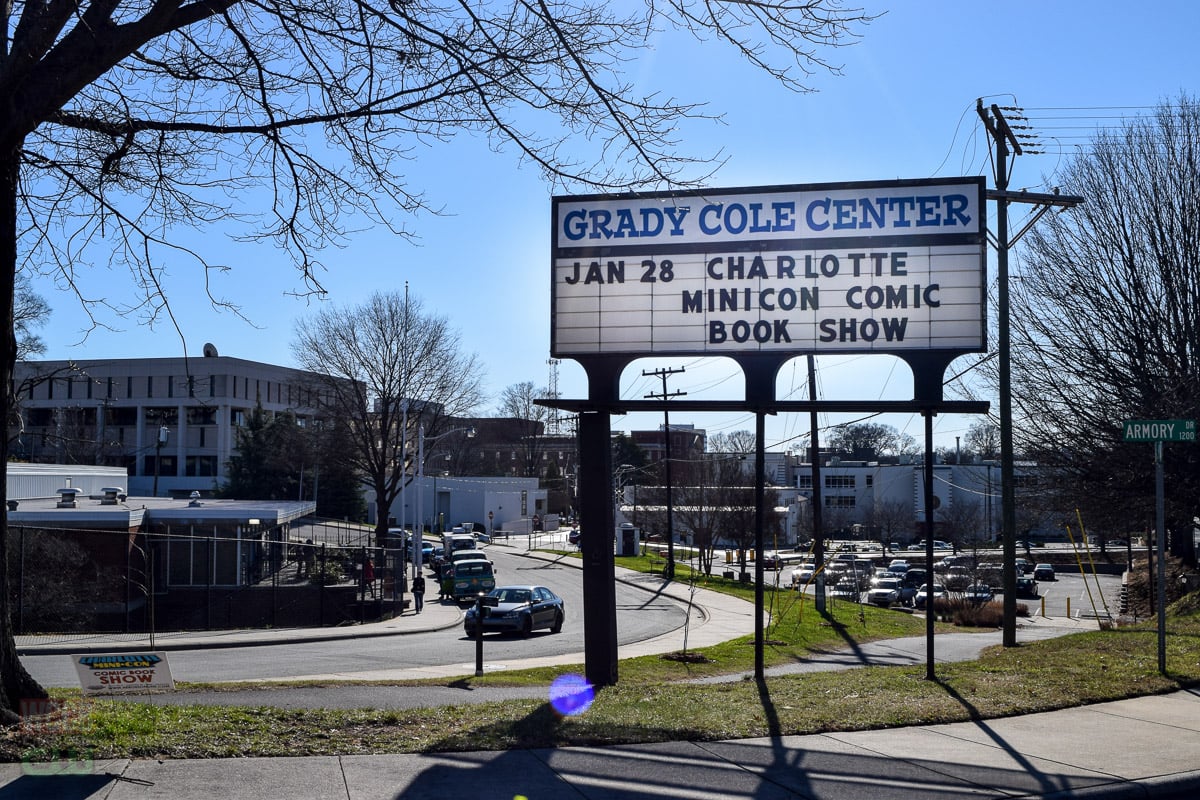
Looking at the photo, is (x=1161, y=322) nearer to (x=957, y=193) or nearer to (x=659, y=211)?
(x=957, y=193)

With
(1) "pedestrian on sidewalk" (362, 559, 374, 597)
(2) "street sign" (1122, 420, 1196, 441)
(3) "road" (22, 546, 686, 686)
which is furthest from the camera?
(1) "pedestrian on sidewalk" (362, 559, 374, 597)

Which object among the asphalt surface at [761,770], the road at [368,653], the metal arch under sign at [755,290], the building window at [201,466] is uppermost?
the metal arch under sign at [755,290]

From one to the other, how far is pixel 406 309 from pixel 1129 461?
33.2 meters

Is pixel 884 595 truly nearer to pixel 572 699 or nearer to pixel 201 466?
pixel 572 699

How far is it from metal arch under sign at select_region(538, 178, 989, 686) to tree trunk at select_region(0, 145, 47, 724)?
5658 mm

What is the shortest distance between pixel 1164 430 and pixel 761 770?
730 centimetres

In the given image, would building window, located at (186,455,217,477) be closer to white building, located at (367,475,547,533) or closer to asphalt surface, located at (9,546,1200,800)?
white building, located at (367,475,547,533)

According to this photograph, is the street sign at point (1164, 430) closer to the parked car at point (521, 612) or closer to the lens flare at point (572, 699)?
the lens flare at point (572, 699)

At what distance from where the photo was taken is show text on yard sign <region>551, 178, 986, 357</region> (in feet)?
37.9

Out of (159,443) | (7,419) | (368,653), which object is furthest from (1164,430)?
(159,443)

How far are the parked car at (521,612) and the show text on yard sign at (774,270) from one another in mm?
15571

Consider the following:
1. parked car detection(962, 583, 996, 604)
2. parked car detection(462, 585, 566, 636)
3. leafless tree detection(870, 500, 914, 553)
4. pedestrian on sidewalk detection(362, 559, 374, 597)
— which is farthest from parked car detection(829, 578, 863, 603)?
leafless tree detection(870, 500, 914, 553)

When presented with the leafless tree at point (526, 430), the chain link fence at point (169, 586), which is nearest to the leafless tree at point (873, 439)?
the leafless tree at point (526, 430)

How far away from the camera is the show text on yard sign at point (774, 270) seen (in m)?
11.6
